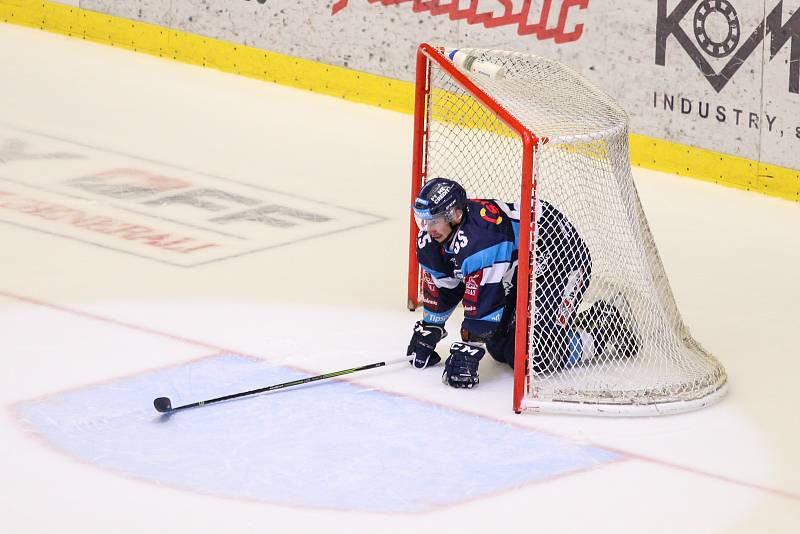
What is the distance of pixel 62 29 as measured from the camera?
12.0 metres

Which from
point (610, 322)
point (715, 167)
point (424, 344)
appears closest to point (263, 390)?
point (424, 344)

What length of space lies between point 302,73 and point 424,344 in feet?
15.9

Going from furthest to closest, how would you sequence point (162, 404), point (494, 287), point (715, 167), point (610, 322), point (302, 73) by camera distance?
point (302, 73)
point (715, 167)
point (610, 322)
point (494, 287)
point (162, 404)

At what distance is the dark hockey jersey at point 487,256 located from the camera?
5875 mm

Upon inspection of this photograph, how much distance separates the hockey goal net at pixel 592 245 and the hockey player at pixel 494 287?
0.04m

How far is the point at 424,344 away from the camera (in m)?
6.27

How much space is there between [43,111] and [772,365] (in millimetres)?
5360

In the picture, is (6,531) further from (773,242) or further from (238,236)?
(773,242)

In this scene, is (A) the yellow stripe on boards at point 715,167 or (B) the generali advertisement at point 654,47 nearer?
(B) the generali advertisement at point 654,47

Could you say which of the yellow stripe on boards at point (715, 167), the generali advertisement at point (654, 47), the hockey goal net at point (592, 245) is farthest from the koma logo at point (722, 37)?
the hockey goal net at point (592, 245)

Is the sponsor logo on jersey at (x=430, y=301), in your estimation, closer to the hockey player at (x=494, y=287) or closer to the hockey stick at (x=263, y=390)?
the hockey player at (x=494, y=287)

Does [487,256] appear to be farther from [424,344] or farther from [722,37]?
[722,37]

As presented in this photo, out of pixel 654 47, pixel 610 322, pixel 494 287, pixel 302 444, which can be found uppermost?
pixel 654 47

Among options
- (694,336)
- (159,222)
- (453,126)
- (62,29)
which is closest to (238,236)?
(159,222)
